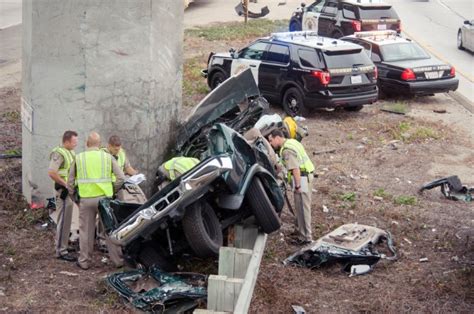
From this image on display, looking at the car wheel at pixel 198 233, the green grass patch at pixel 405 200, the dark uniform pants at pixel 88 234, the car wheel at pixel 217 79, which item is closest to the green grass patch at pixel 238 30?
the car wheel at pixel 217 79

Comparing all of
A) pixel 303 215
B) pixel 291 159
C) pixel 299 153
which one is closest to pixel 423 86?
pixel 299 153

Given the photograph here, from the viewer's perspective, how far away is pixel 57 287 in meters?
9.09

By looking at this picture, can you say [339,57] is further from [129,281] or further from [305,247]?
[129,281]

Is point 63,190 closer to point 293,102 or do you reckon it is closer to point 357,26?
point 293,102

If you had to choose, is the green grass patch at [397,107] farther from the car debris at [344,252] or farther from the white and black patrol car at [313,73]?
the car debris at [344,252]

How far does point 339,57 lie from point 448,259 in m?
8.48

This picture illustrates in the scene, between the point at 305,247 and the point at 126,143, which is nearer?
the point at 305,247

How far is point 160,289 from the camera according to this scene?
8516mm

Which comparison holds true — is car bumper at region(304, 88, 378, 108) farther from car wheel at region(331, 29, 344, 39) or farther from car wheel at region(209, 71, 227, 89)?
car wheel at region(331, 29, 344, 39)

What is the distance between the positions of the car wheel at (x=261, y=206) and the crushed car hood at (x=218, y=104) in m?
2.82

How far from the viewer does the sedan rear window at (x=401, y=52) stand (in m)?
20.2

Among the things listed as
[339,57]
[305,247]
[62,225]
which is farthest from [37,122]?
[339,57]

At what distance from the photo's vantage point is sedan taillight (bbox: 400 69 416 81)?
19.4 metres

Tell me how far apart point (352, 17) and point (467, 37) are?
4.32 meters
